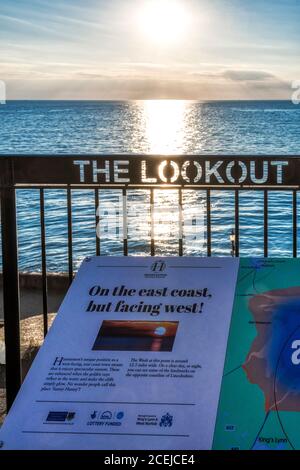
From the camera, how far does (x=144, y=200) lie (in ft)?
136

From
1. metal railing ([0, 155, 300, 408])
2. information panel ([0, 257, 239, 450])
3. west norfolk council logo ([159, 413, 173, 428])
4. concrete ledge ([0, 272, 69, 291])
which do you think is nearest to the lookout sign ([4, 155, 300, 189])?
metal railing ([0, 155, 300, 408])

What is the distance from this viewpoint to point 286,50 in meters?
114

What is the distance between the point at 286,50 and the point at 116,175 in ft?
381

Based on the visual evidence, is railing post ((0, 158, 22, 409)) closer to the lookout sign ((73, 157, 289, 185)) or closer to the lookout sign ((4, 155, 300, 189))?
the lookout sign ((4, 155, 300, 189))

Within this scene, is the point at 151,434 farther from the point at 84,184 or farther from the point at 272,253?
the point at 272,253

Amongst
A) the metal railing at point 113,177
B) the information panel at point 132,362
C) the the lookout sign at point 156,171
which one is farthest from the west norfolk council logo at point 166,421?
the the lookout sign at point 156,171

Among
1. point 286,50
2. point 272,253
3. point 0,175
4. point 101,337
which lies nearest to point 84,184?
point 0,175

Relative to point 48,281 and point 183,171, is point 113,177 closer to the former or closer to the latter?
point 183,171

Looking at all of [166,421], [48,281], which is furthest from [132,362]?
[48,281]

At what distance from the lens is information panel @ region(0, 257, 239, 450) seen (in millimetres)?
2514

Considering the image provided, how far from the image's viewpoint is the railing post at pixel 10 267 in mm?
3828

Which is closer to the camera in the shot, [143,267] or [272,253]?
[143,267]

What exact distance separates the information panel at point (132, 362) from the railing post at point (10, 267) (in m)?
0.82
